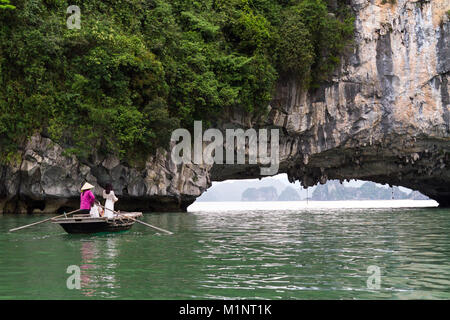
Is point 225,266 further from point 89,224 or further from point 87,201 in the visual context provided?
point 87,201

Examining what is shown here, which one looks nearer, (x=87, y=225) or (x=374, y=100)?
(x=87, y=225)

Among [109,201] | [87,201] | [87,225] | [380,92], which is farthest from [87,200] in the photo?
[380,92]

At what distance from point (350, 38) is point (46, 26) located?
52.5 feet

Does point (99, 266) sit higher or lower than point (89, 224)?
lower

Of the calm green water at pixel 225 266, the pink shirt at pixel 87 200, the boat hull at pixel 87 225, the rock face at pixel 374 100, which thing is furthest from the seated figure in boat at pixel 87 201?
the rock face at pixel 374 100

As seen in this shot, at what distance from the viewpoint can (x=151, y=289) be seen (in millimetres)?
5777

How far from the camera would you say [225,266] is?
744 centimetres

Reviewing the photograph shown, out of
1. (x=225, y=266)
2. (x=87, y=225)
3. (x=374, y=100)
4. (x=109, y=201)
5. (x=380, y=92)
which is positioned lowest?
(x=225, y=266)

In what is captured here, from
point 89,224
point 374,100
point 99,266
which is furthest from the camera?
point 374,100

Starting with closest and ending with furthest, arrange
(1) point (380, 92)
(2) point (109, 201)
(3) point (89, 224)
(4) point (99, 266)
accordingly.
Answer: (4) point (99, 266) → (3) point (89, 224) → (2) point (109, 201) → (1) point (380, 92)

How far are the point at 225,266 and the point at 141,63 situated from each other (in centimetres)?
1525

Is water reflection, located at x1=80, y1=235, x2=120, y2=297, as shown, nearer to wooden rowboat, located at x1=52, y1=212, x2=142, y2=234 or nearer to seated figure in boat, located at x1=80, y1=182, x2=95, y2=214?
wooden rowboat, located at x1=52, y1=212, x2=142, y2=234
